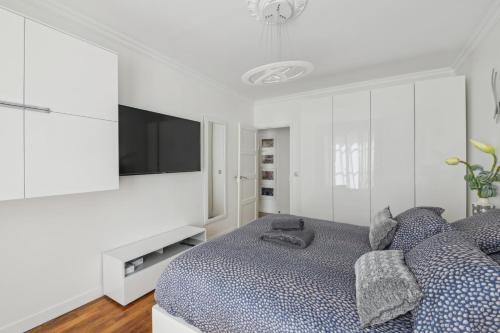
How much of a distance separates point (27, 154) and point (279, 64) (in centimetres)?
183

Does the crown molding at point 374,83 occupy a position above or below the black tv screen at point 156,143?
above

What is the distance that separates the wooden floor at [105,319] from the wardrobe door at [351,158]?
2661 millimetres

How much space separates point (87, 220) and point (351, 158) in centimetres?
324

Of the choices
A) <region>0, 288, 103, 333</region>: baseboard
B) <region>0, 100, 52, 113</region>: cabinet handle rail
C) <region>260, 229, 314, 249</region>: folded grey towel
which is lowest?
<region>0, 288, 103, 333</region>: baseboard

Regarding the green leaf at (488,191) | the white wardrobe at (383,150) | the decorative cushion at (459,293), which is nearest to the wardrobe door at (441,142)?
the white wardrobe at (383,150)

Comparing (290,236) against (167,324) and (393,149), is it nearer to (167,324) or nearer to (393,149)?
(167,324)

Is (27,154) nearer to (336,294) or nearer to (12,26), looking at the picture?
(12,26)

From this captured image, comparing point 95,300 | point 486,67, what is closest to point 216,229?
point 95,300

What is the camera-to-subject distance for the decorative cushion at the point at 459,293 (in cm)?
68

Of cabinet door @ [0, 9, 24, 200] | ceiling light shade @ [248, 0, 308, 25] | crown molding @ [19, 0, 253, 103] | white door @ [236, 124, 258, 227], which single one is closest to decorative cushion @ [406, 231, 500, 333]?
ceiling light shade @ [248, 0, 308, 25]

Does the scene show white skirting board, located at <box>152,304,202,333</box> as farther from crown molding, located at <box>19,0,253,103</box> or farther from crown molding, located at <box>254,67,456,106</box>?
crown molding, located at <box>254,67,456,106</box>

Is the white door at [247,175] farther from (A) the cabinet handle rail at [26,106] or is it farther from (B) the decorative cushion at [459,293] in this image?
(B) the decorative cushion at [459,293]

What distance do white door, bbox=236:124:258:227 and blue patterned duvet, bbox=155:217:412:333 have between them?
2258 mm

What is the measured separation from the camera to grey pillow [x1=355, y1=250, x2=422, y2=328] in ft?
2.77
